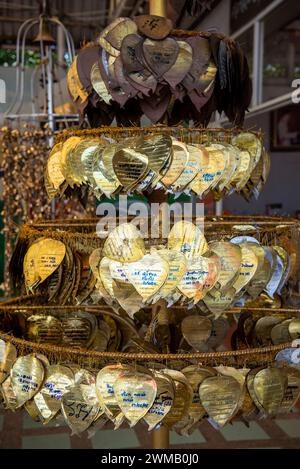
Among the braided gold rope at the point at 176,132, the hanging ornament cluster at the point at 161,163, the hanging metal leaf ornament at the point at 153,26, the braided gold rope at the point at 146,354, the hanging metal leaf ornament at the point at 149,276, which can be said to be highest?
the hanging metal leaf ornament at the point at 153,26

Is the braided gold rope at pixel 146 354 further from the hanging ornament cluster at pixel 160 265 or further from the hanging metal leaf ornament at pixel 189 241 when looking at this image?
the hanging metal leaf ornament at pixel 189 241

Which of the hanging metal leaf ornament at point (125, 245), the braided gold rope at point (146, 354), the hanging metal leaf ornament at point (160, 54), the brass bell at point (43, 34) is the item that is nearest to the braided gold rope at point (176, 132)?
the hanging metal leaf ornament at point (160, 54)

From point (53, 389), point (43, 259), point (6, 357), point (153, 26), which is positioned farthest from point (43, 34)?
point (53, 389)

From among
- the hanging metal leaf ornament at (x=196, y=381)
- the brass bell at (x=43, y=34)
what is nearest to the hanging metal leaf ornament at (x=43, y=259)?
the hanging metal leaf ornament at (x=196, y=381)

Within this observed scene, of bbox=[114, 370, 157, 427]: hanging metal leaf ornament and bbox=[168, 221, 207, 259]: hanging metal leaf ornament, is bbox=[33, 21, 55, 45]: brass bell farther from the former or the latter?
bbox=[114, 370, 157, 427]: hanging metal leaf ornament

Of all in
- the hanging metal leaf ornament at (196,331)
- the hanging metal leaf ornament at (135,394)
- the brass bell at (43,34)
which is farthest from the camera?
the brass bell at (43,34)

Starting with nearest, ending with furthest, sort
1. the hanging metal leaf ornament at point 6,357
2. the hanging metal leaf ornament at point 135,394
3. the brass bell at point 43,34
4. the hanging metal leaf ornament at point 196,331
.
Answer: the hanging metal leaf ornament at point 135,394
the hanging metal leaf ornament at point 6,357
the hanging metal leaf ornament at point 196,331
the brass bell at point 43,34

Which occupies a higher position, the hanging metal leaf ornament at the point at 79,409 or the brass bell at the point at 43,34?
the brass bell at the point at 43,34

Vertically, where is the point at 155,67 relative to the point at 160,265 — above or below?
above

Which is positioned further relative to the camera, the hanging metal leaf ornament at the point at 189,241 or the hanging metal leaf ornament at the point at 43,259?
the hanging metal leaf ornament at the point at 43,259

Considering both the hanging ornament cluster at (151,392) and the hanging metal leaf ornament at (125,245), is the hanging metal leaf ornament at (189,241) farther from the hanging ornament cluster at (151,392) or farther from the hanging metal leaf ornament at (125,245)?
the hanging ornament cluster at (151,392)

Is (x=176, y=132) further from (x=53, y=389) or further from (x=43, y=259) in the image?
(x=53, y=389)

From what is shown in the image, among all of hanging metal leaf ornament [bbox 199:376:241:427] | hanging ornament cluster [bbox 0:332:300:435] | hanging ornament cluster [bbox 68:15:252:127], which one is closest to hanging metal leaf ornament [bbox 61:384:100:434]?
hanging ornament cluster [bbox 0:332:300:435]
